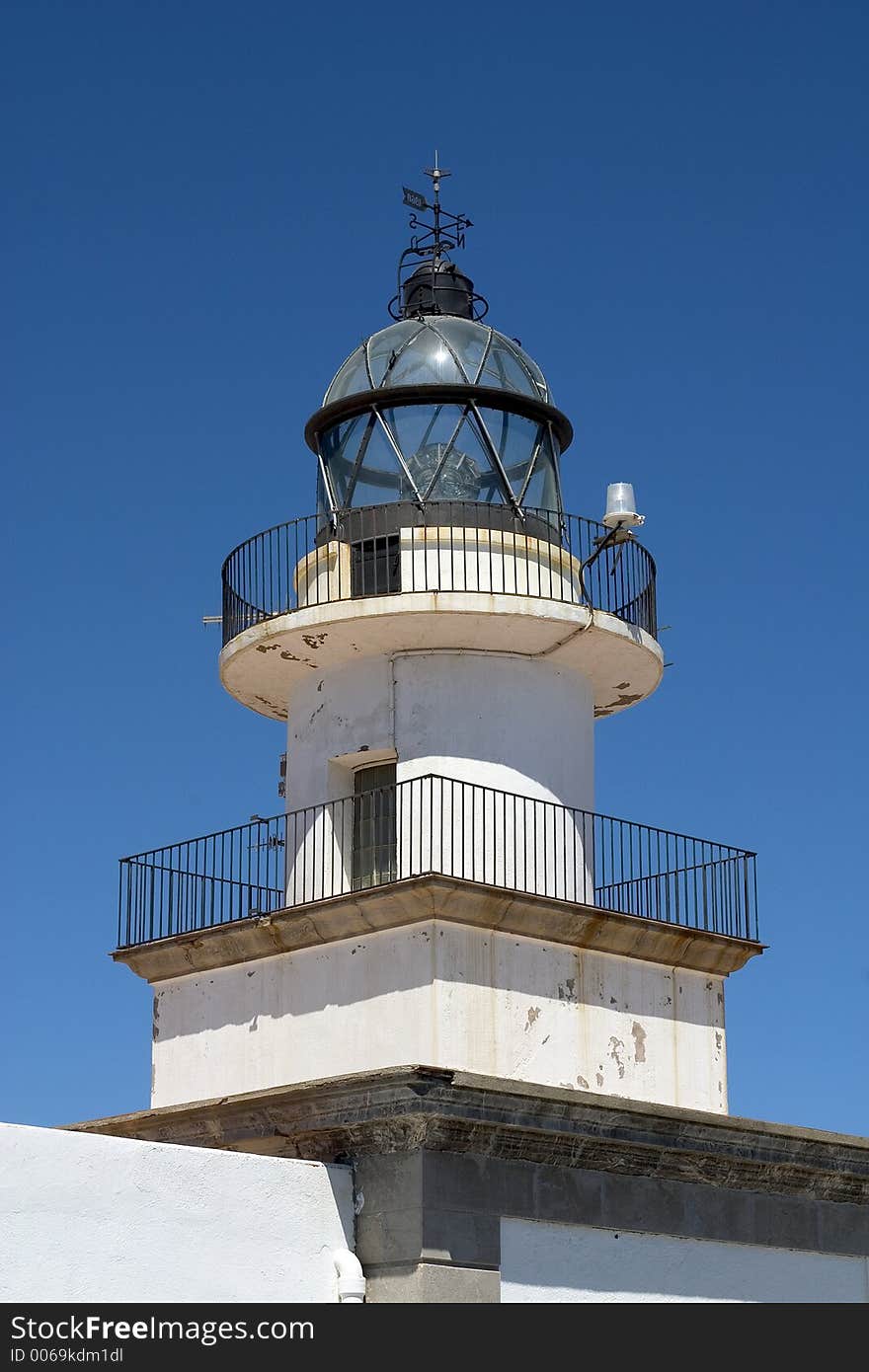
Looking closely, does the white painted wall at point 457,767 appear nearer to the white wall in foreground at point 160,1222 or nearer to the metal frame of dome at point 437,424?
the metal frame of dome at point 437,424

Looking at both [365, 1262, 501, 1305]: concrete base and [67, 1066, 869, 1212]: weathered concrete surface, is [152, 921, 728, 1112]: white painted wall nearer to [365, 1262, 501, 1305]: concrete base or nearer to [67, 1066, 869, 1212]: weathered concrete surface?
[67, 1066, 869, 1212]: weathered concrete surface

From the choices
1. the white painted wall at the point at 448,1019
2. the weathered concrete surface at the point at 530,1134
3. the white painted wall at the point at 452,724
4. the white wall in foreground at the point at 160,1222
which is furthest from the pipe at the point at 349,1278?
the white painted wall at the point at 452,724

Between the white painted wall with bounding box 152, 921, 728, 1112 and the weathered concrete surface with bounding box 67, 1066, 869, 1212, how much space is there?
46.6 inches

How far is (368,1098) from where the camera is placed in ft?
44.9

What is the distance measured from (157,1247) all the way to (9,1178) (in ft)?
3.85

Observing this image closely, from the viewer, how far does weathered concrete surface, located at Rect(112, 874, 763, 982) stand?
1558cm

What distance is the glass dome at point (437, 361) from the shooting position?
17812 millimetres

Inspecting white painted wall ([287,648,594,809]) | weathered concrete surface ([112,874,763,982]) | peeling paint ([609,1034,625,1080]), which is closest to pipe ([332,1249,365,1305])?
weathered concrete surface ([112,874,763,982])

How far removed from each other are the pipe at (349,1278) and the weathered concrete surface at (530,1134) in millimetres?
684

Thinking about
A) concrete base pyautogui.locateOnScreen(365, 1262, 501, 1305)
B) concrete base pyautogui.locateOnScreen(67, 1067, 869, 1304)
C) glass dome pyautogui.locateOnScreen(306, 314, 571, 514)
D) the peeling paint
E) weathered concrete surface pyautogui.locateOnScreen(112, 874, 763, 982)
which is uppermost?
glass dome pyautogui.locateOnScreen(306, 314, 571, 514)

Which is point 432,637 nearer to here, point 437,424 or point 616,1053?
point 437,424
